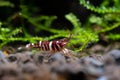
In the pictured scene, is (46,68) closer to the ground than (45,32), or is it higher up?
higher up

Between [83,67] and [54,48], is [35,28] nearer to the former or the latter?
[54,48]

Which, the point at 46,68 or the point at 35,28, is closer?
the point at 46,68

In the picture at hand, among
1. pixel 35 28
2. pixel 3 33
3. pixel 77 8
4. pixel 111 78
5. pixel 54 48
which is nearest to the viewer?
pixel 111 78

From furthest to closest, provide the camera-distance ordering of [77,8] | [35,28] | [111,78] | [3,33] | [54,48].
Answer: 1. [35,28]
2. [77,8]
3. [3,33]
4. [54,48]
5. [111,78]

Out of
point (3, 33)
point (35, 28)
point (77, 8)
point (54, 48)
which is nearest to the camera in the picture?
point (54, 48)

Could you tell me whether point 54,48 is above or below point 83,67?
below

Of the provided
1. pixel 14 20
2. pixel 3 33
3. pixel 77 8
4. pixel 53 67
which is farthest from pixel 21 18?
pixel 53 67

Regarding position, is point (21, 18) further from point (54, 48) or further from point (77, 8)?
point (54, 48)

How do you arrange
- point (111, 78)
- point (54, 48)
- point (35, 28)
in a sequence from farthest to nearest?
point (35, 28), point (54, 48), point (111, 78)

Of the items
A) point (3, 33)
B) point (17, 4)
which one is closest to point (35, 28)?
point (17, 4)
